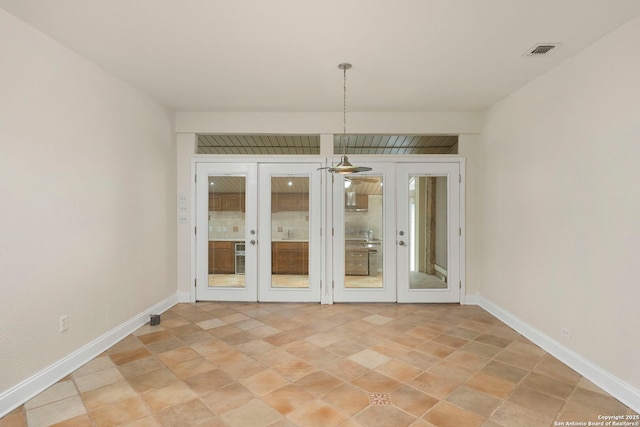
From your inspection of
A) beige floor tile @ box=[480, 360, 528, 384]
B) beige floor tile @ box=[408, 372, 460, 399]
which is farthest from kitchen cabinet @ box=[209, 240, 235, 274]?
beige floor tile @ box=[480, 360, 528, 384]

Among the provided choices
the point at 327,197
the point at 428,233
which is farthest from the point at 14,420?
the point at 428,233

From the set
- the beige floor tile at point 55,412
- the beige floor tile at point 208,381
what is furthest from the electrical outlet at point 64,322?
the beige floor tile at point 208,381

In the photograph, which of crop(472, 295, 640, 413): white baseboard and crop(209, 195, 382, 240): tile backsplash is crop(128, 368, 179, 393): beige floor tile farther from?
crop(472, 295, 640, 413): white baseboard

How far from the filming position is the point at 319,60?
3.10m

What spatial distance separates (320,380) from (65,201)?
263cm

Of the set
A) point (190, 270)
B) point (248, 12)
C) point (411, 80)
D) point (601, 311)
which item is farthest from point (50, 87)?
point (601, 311)

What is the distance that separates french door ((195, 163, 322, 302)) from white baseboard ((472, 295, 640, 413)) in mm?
2548

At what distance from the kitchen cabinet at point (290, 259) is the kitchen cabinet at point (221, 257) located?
0.62m

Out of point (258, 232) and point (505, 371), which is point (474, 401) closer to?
point (505, 371)

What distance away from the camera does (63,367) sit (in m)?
2.76

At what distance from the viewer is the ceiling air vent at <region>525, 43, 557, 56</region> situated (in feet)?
9.20

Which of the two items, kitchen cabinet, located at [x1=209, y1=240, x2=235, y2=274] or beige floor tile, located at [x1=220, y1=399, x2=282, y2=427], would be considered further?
kitchen cabinet, located at [x1=209, y1=240, x2=235, y2=274]

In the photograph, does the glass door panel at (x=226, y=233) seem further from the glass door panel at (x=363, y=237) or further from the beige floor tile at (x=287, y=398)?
the beige floor tile at (x=287, y=398)

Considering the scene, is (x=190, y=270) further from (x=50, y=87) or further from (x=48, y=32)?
(x=48, y=32)
